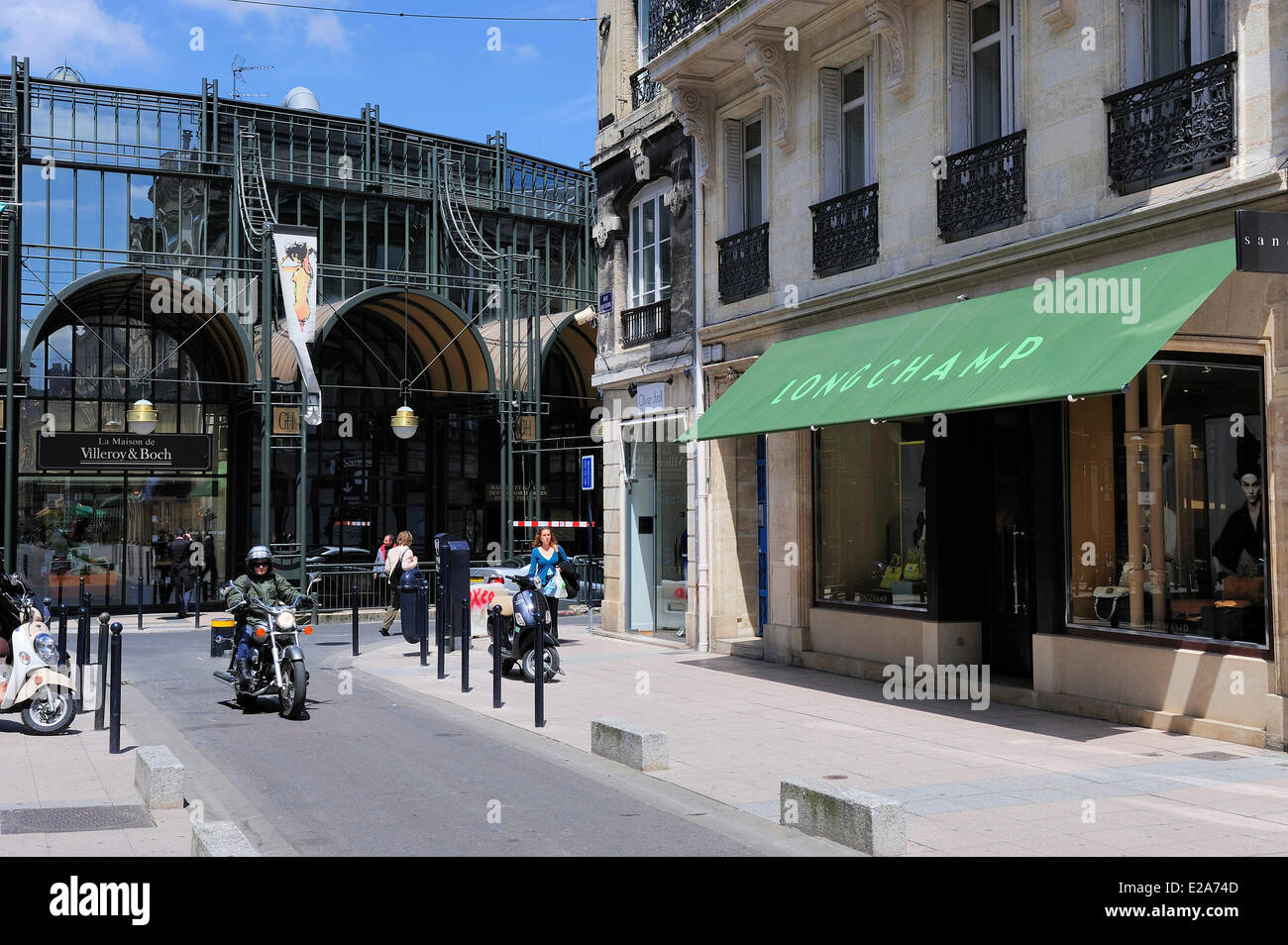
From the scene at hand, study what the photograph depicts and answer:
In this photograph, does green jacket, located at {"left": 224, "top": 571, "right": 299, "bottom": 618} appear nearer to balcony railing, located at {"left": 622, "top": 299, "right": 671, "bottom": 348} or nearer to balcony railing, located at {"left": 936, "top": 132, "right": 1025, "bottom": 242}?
balcony railing, located at {"left": 936, "top": 132, "right": 1025, "bottom": 242}

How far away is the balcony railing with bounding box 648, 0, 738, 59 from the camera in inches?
663

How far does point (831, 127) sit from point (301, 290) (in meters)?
12.9

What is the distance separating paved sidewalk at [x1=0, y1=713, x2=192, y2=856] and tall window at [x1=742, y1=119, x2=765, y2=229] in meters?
10.3

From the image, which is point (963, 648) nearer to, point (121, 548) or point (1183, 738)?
point (1183, 738)

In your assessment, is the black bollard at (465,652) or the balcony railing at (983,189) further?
the black bollard at (465,652)

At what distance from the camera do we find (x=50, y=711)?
35.7 feet

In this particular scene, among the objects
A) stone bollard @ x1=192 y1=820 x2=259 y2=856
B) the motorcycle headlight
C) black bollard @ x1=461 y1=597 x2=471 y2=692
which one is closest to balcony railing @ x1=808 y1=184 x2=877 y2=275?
black bollard @ x1=461 y1=597 x2=471 y2=692

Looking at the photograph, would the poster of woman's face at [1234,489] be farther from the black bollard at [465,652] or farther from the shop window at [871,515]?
the black bollard at [465,652]

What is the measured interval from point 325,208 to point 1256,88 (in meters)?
22.2

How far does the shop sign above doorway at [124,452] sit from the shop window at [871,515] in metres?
15.1

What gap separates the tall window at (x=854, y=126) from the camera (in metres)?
14.8

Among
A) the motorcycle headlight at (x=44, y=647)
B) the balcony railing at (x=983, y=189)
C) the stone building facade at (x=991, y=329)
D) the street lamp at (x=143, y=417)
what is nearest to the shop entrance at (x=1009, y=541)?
the stone building facade at (x=991, y=329)
